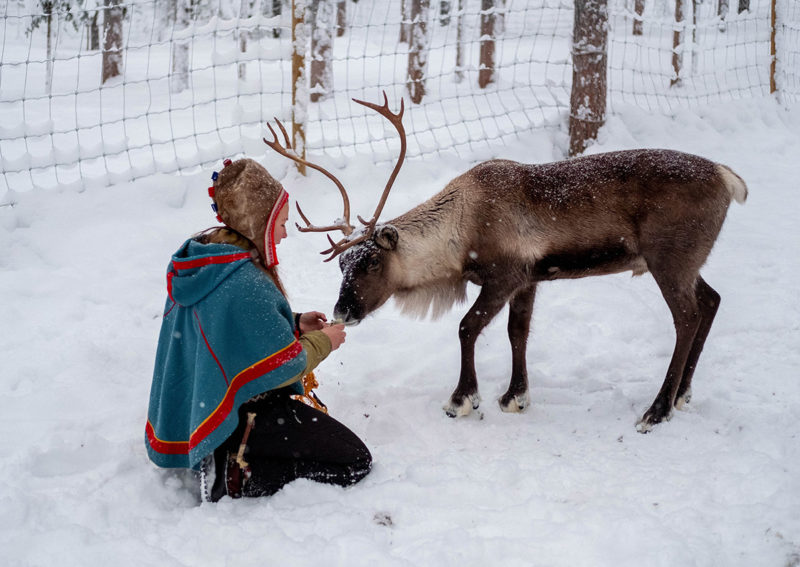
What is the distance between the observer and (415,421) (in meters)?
3.19

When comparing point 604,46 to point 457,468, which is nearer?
point 457,468

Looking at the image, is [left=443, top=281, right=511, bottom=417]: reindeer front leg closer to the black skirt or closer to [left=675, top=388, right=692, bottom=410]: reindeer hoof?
the black skirt

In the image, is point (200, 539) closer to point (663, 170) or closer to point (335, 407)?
point (335, 407)

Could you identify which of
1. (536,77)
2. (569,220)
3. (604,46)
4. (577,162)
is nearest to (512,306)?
(569,220)

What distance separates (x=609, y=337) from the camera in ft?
12.7

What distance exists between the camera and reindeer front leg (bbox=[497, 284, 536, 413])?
131 inches

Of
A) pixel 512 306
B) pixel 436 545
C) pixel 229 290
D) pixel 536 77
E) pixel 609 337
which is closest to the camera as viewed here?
pixel 436 545

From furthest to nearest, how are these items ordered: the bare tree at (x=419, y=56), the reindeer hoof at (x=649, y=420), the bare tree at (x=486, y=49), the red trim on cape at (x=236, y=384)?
the bare tree at (x=486, y=49), the bare tree at (x=419, y=56), the reindeer hoof at (x=649, y=420), the red trim on cape at (x=236, y=384)

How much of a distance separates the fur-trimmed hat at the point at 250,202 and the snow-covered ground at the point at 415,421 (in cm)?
88

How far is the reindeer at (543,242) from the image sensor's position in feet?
10.5

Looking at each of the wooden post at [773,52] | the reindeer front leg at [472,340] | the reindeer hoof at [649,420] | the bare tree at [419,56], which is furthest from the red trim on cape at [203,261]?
the wooden post at [773,52]

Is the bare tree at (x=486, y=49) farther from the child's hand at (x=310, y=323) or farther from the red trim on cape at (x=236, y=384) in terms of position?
the red trim on cape at (x=236, y=384)

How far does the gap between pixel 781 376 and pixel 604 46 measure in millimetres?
3302

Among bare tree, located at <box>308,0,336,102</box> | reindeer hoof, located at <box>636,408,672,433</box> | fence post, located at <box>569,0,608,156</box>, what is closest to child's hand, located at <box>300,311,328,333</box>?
reindeer hoof, located at <box>636,408,672,433</box>
